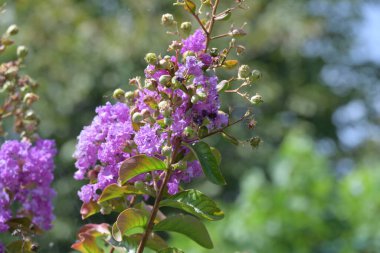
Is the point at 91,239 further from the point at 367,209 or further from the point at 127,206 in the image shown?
the point at 367,209

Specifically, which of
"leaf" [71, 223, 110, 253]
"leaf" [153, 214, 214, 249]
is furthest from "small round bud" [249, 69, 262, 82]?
"leaf" [71, 223, 110, 253]

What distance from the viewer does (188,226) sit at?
4.09ft

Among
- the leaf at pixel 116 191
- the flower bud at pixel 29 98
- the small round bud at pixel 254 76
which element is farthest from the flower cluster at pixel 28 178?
the small round bud at pixel 254 76

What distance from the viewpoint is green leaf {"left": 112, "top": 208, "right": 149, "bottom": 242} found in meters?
1.19

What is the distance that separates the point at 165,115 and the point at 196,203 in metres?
0.15

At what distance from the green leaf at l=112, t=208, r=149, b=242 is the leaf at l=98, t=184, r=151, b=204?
0.10 feet

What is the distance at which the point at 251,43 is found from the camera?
40.6ft

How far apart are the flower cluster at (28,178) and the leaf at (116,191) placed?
23 centimetres

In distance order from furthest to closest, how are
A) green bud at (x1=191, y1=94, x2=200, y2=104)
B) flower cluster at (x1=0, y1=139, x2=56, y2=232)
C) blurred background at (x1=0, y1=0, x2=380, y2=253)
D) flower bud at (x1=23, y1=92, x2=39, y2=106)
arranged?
blurred background at (x1=0, y1=0, x2=380, y2=253)
flower bud at (x1=23, y1=92, x2=39, y2=106)
flower cluster at (x1=0, y1=139, x2=56, y2=232)
green bud at (x1=191, y1=94, x2=200, y2=104)

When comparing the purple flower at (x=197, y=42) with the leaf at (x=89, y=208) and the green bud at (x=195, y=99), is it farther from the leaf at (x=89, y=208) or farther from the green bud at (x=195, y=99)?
the leaf at (x=89, y=208)

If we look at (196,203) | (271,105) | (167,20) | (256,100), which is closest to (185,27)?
(167,20)

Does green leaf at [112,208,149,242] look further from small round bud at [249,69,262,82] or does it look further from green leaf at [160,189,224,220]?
small round bud at [249,69,262,82]

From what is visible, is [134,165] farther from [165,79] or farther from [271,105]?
[271,105]

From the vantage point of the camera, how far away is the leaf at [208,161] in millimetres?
1178
